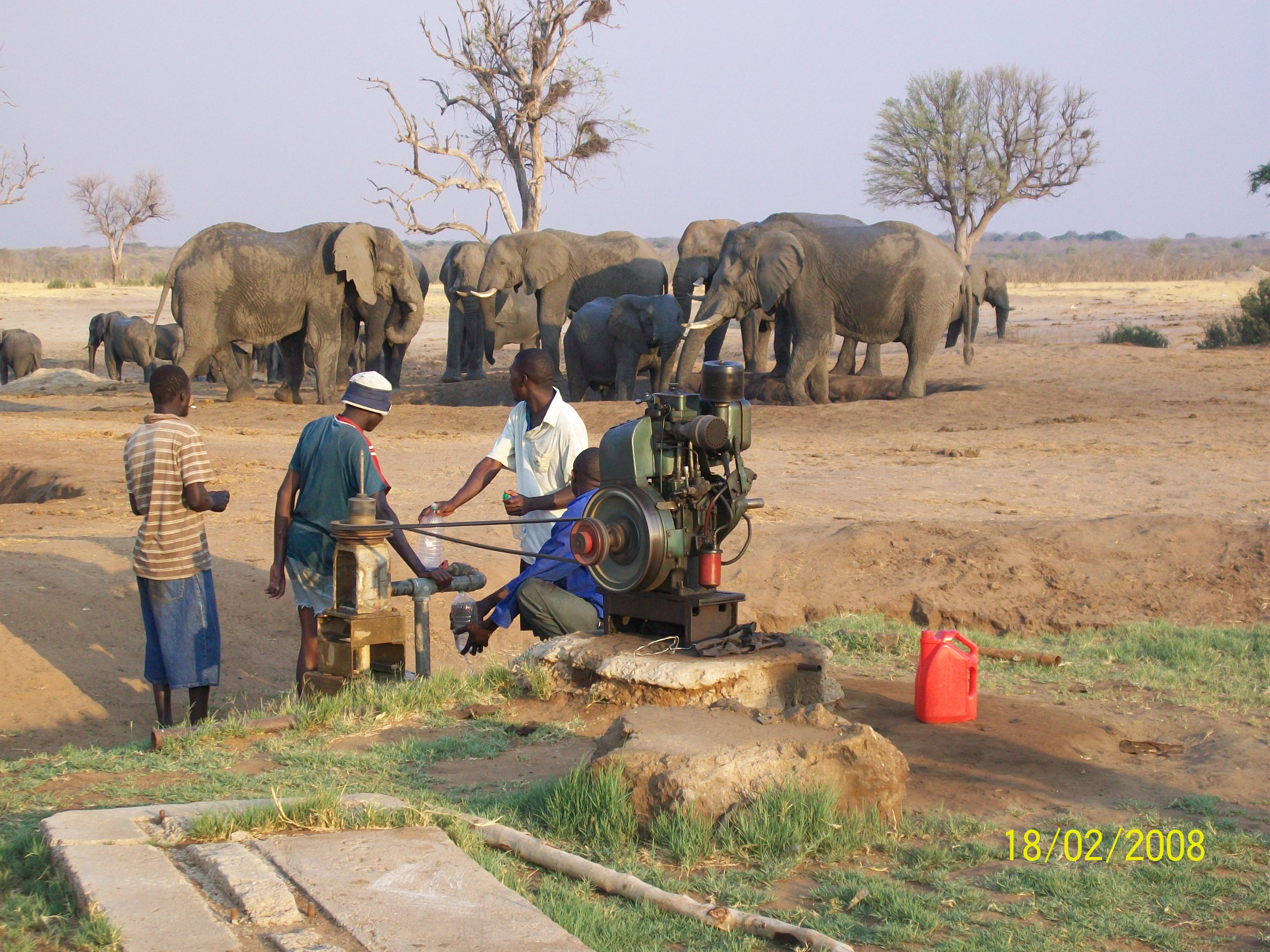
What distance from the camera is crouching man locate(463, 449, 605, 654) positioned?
630 centimetres

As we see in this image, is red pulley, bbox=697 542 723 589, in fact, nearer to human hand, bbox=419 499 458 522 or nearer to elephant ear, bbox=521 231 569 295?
human hand, bbox=419 499 458 522

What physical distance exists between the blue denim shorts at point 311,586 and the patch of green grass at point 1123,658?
2.51 metres

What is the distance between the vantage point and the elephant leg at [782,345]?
2005 centimetres

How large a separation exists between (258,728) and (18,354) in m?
22.7

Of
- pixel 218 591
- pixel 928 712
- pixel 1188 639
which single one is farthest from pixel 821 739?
pixel 218 591

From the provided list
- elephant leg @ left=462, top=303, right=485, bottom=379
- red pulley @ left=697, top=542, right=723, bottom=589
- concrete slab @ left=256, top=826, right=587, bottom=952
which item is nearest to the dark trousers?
red pulley @ left=697, top=542, right=723, bottom=589

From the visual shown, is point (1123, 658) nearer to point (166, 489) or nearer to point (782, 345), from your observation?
point (166, 489)

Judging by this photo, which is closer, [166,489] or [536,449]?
[166,489]

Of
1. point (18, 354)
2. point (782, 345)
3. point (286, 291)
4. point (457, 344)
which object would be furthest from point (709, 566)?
point (18, 354)

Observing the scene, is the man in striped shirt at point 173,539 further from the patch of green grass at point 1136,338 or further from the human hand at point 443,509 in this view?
the patch of green grass at point 1136,338

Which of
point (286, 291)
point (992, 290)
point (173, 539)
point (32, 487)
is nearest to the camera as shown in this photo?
point (173, 539)

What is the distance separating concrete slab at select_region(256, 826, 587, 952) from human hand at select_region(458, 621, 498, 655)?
2.49 metres

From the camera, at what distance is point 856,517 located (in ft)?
36.0
